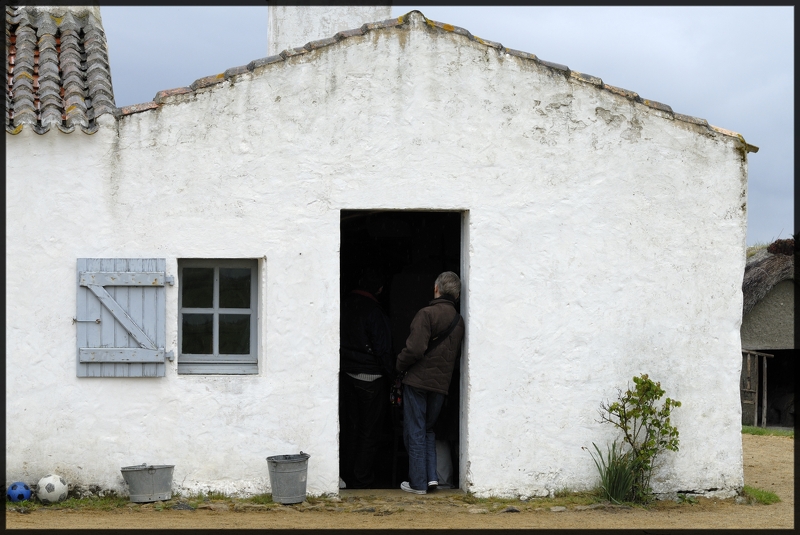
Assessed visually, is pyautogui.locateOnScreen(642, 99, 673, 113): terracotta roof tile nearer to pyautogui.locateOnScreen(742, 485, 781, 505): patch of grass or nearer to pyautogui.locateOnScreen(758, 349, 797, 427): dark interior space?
pyautogui.locateOnScreen(742, 485, 781, 505): patch of grass

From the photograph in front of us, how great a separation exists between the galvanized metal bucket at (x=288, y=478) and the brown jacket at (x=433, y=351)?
121 cm

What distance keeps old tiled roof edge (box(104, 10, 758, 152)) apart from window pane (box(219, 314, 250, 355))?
196 centimetres

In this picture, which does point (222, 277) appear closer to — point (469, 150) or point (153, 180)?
point (153, 180)

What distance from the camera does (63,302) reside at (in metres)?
8.08

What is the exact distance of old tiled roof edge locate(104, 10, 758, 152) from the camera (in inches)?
322

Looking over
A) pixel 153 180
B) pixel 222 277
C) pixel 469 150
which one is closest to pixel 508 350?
pixel 469 150

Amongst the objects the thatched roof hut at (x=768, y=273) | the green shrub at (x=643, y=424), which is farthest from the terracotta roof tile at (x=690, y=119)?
the thatched roof hut at (x=768, y=273)

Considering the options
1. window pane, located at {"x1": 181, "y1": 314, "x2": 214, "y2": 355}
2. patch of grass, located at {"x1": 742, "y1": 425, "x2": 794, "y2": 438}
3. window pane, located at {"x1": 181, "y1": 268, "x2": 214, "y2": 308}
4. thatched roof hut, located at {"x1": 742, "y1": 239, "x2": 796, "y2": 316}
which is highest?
thatched roof hut, located at {"x1": 742, "y1": 239, "x2": 796, "y2": 316}

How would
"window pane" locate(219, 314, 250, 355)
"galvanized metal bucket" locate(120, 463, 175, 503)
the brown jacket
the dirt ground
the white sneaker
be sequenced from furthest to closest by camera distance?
the white sneaker
"window pane" locate(219, 314, 250, 355)
the brown jacket
"galvanized metal bucket" locate(120, 463, 175, 503)
the dirt ground

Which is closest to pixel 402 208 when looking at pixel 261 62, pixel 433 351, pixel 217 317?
pixel 433 351

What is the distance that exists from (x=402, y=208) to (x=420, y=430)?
6.54 feet

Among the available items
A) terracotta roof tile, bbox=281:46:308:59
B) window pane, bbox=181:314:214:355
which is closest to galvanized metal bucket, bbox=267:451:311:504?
window pane, bbox=181:314:214:355

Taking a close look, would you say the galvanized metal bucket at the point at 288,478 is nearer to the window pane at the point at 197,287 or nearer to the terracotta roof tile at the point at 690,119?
the window pane at the point at 197,287

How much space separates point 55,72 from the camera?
9047mm
